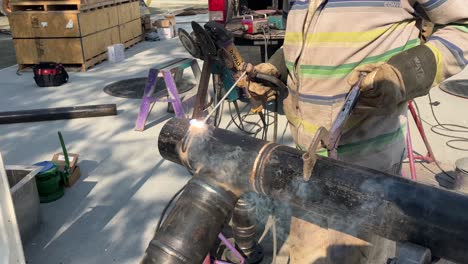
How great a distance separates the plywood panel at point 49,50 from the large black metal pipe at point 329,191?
270 inches

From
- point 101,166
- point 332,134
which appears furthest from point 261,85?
point 101,166

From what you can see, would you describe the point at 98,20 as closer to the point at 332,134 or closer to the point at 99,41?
the point at 99,41

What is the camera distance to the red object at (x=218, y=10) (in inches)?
221

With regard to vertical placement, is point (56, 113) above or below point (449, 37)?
below

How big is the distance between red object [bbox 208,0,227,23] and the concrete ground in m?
1.43

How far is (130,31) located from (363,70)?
29.2ft

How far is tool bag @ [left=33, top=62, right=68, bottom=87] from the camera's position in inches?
251

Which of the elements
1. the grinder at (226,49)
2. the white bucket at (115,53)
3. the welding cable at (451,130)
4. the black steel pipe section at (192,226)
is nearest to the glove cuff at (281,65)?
the grinder at (226,49)

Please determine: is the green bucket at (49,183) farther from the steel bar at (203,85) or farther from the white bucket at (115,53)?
the white bucket at (115,53)

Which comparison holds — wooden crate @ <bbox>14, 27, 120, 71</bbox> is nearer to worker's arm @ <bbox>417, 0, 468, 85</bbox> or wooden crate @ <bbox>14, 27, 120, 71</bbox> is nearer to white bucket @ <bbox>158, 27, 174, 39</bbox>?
white bucket @ <bbox>158, 27, 174, 39</bbox>

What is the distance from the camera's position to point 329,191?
35.4 inches

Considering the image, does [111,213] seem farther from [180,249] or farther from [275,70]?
[180,249]

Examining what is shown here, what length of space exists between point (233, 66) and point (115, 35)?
658cm

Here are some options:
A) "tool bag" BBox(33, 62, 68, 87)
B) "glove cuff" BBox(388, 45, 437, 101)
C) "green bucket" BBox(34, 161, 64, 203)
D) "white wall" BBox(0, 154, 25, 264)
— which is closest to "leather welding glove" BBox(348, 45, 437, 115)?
"glove cuff" BBox(388, 45, 437, 101)
